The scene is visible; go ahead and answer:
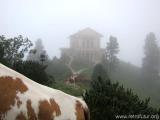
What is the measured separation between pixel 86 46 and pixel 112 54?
19300 mm

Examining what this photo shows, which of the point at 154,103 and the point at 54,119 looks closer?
the point at 54,119

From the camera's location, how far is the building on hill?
389 ft

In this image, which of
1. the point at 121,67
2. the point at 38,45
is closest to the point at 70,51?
the point at 38,45

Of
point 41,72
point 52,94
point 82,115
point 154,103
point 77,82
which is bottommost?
point 154,103

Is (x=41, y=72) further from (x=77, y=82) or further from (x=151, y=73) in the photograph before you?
(x=151, y=73)

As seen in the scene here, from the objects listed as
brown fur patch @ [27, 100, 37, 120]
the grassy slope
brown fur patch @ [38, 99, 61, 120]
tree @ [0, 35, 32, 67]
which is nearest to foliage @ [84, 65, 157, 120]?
brown fur patch @ [38, 99, 61, 120]

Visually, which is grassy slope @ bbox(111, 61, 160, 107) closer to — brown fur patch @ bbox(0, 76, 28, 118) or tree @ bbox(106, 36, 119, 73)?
tree @ bbox(106, 36, 119, 73)

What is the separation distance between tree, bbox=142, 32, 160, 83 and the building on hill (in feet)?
56.2

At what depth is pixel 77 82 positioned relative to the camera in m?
71.2

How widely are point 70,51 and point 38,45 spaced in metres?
12.4

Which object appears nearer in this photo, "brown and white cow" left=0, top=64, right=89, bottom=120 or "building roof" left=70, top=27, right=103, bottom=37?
"brown and white cow" left=0, top=64, right=89, bottom=120

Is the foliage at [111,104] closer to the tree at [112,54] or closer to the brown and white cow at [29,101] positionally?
the brown and white cow at [29,101]

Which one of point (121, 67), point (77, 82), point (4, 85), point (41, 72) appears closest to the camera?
point (4, 85)

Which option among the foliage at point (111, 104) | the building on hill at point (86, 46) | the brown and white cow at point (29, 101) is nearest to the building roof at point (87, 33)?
the building on hill at point (86, 46)
